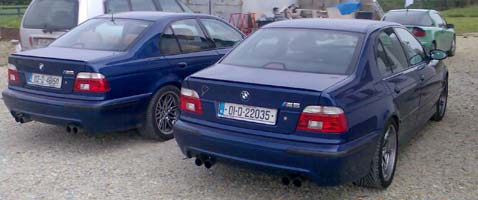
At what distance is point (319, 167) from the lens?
404cm

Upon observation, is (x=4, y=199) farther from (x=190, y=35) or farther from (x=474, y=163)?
(x=474, y=163)

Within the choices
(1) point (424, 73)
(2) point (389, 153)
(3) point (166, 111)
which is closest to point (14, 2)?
(3) point (166, 111)

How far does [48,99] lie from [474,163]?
4.29 m

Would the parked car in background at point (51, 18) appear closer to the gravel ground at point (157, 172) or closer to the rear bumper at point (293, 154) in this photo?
the gravel ground at point (157, 172)

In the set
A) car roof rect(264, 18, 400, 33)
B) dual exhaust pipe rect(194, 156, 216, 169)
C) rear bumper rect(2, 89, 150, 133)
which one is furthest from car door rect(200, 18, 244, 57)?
dual exhaust pipe rect(194, 156, 216, 169)

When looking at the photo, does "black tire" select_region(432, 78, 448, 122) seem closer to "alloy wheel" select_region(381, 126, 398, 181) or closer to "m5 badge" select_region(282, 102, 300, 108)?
"alloy wheel" select_region(381, 126, 398, 181)

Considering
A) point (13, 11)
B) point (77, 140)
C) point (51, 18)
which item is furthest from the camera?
point (13, 11)

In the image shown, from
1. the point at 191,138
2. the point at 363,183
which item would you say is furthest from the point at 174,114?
the point at 363,183

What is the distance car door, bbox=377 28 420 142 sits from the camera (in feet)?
16.3

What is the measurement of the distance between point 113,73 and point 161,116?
0.87 meters

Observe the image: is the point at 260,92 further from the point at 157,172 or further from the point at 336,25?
the point at 157,172

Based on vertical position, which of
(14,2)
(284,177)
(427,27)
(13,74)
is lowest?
(14,2)

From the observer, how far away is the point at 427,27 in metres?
13.6

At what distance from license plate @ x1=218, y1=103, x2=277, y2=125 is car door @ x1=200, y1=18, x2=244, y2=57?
2.80 metres
